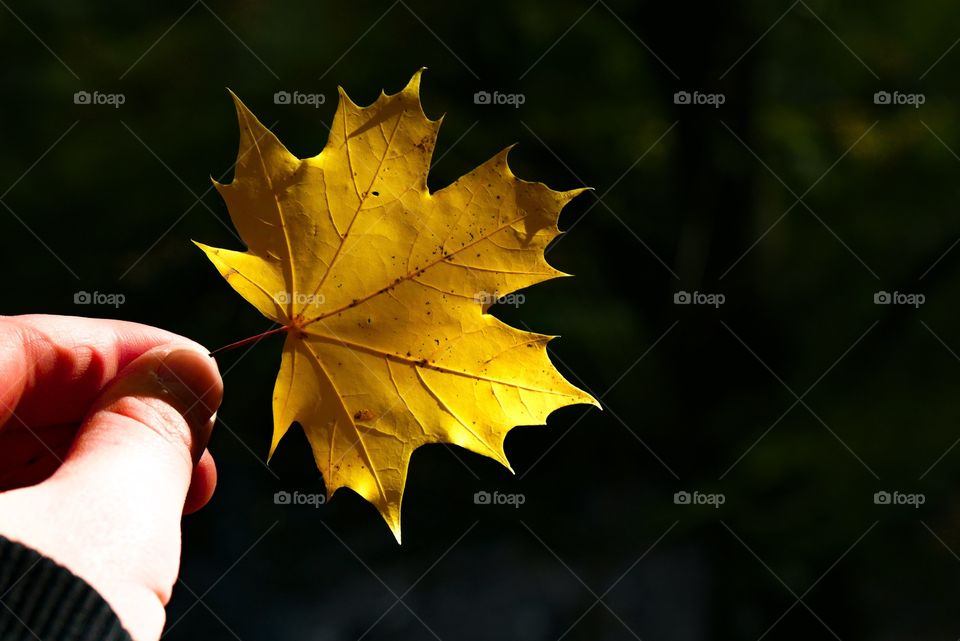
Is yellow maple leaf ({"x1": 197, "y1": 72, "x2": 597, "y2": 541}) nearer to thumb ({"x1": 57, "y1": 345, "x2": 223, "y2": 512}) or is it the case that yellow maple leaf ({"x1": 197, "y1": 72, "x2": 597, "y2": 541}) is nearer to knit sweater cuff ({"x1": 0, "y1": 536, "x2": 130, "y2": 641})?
thumb ({"x1": 57, "y1": 345, "x2": 223, "y2": 512})

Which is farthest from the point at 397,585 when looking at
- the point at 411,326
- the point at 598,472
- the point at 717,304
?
the point at 411,326

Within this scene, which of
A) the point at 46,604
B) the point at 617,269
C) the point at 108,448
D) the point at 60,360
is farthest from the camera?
the point at 617,269

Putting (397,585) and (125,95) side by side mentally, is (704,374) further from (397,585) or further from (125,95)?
(125,95)

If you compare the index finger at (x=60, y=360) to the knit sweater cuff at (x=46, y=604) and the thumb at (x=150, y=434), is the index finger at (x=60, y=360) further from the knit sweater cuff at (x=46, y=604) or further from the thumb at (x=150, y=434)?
the knit sweater cuff at (x=46, y=604)

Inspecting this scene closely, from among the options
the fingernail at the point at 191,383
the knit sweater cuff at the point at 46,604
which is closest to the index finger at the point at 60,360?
the fingernail at the point at 191,383

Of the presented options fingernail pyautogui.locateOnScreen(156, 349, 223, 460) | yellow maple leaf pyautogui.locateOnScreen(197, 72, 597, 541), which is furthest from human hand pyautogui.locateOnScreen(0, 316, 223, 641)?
yellow maple leaf pyautogui.locateOnScreen(197, 72, 597, 541)

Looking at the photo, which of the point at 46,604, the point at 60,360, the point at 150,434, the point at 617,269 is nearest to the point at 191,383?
the point at 150,434

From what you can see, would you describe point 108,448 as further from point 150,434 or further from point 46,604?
point 46,604
